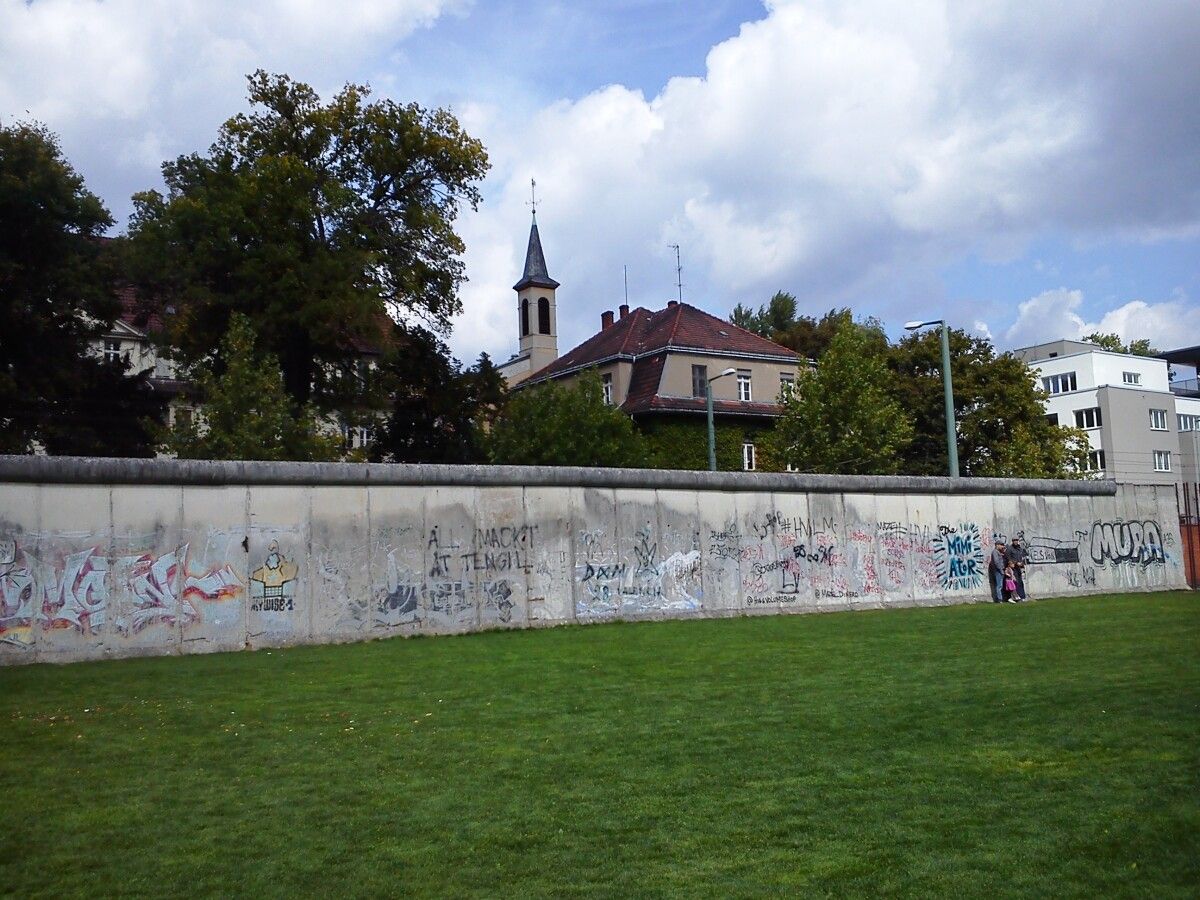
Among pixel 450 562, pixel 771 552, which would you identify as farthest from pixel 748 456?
pixel 450 562

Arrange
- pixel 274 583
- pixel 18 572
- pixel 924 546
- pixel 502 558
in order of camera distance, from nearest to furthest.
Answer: pixel 18 572 → pixel 274 583 → pixel 502 558 → pixel 924 546

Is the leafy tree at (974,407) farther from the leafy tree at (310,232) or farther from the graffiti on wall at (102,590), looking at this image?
the graffiti on wall at (102,590)

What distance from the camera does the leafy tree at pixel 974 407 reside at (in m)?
53.2

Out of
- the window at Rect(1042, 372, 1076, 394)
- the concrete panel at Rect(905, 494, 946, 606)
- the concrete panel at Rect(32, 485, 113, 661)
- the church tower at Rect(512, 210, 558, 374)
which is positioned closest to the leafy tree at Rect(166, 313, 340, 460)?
the concrete panel at Rect(32, 485, 113, 661)

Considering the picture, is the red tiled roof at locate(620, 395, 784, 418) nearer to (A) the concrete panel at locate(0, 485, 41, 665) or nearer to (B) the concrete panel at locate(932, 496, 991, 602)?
(B) the concrete panel at locate(932, 496, 991, 602)

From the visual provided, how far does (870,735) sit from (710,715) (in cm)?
166

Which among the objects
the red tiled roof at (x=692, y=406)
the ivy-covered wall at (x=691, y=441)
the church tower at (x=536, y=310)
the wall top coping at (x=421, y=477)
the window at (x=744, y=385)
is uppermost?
the church tower at (x=536, y=310)

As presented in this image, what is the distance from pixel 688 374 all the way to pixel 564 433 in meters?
14.5

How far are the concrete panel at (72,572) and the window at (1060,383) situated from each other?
71.7 metres

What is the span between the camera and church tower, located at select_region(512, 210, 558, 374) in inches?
3307

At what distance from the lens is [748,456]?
61.2m

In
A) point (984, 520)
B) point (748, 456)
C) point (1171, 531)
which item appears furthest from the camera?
point (748, 456)

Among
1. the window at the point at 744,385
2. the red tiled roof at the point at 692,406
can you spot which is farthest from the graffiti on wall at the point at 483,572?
the window at the point at 744,385

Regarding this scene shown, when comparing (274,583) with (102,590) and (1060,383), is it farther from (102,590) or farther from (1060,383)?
(1060,383)
